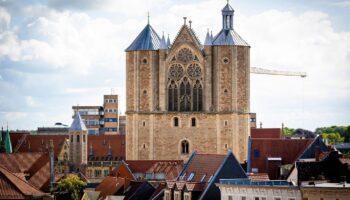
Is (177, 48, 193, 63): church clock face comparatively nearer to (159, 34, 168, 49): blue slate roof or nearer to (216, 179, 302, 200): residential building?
(159, 34, 168, 49): blue slate roof

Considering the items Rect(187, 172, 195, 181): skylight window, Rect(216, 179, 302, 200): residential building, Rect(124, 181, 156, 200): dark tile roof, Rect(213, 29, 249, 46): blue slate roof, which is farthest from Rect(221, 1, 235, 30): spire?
Rect(216, 179, 302, 200): residential building

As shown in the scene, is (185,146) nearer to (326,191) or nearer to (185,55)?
(185,55)

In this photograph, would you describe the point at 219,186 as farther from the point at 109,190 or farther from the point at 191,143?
the point at 191,143

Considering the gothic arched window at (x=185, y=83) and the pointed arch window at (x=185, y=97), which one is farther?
the pointed arch window at (x=185, y=97)

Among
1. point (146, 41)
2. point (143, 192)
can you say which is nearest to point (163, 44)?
point (146, 41)

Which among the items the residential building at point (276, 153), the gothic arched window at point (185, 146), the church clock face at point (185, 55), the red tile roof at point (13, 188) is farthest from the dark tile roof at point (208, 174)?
the church clock face at point (185, 55)

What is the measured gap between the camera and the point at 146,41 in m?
156

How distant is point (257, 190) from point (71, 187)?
7562 cm

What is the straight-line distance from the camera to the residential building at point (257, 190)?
75750 millimetres

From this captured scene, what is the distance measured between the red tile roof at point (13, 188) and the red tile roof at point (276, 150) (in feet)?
73.1

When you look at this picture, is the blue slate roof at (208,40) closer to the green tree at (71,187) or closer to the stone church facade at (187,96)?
the stone church facade at (187,96)

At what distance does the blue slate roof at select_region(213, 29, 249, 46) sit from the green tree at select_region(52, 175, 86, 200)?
22.5 metres

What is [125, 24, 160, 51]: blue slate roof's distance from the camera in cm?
15575

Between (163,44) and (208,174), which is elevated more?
(163,44)
